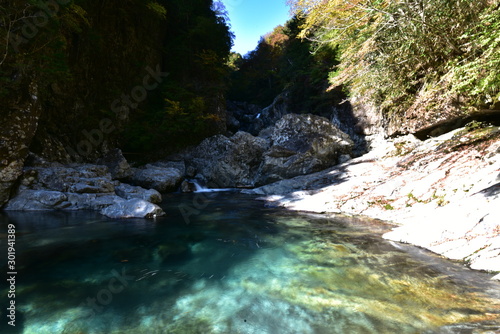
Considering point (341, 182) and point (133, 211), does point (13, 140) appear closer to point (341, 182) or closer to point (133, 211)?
point (133, 211)

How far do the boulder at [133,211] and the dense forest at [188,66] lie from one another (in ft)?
13.3

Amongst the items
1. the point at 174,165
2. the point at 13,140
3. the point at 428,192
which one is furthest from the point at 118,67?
the point at 428,192

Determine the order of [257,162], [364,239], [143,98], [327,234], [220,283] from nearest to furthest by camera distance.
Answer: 1. [220,283]
2. [364,239]
3. [327,234]
4. [257,162]
5. [143,98]

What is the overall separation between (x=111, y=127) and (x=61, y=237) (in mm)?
11795

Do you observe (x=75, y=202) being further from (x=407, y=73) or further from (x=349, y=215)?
(x=407, y=73)

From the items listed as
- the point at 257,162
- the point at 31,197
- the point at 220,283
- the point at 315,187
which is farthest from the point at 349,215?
the point at 31,197

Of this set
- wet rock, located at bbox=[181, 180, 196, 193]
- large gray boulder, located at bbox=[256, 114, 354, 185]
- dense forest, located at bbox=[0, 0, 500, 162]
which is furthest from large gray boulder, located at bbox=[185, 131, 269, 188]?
dense forest, located at bbox=[0, 0, 500, 162]

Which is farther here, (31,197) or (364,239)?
(31,197)

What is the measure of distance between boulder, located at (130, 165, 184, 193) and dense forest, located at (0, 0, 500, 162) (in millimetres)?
3253

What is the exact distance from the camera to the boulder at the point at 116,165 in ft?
39.4

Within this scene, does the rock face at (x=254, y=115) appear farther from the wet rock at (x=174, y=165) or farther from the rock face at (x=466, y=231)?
the rock face at (x=466, y=231)

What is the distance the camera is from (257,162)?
13.9 meters

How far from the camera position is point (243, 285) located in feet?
10.3

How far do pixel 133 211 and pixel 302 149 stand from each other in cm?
812
